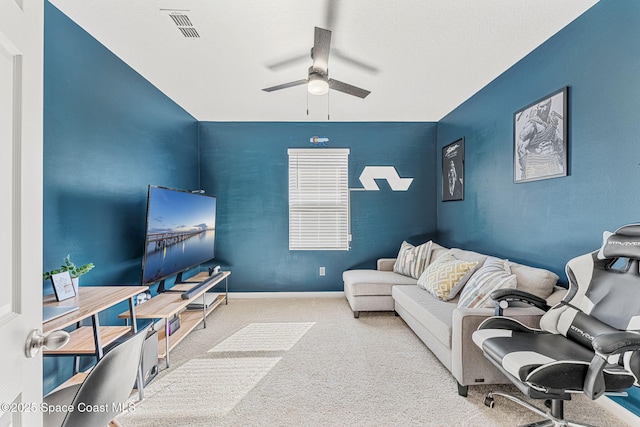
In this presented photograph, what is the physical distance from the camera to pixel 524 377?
1.42 metres

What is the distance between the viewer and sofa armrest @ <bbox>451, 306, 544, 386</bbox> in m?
1.97

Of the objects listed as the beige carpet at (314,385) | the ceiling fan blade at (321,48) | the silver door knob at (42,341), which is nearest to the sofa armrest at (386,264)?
the beige carpet at (314,385)

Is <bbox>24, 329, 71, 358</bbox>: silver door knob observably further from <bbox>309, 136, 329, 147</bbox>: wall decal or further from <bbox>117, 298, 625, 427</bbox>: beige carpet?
<bbox>309, 136, 329, 147</bbox>: wall decal

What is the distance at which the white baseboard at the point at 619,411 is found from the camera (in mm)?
1719

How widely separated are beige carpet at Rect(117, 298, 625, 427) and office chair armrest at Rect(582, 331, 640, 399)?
657 millimetres

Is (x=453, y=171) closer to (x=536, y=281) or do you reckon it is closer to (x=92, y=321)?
(x=536, y=281)

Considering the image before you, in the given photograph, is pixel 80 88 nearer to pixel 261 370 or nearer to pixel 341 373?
pixel 261 370

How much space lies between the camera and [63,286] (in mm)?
1697

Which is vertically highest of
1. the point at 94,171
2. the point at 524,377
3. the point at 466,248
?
the point at 94,171

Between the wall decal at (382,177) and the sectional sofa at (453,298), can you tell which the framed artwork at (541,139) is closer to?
the sectional sofa at (453,298)

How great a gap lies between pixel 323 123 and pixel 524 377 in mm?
3734

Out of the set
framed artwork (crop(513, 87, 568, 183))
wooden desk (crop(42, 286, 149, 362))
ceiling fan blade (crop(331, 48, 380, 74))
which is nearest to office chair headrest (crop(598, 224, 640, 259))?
framed artwork (crop(513, 87, 568, 183))

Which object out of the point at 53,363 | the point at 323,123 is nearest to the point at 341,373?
the point at 53,363
